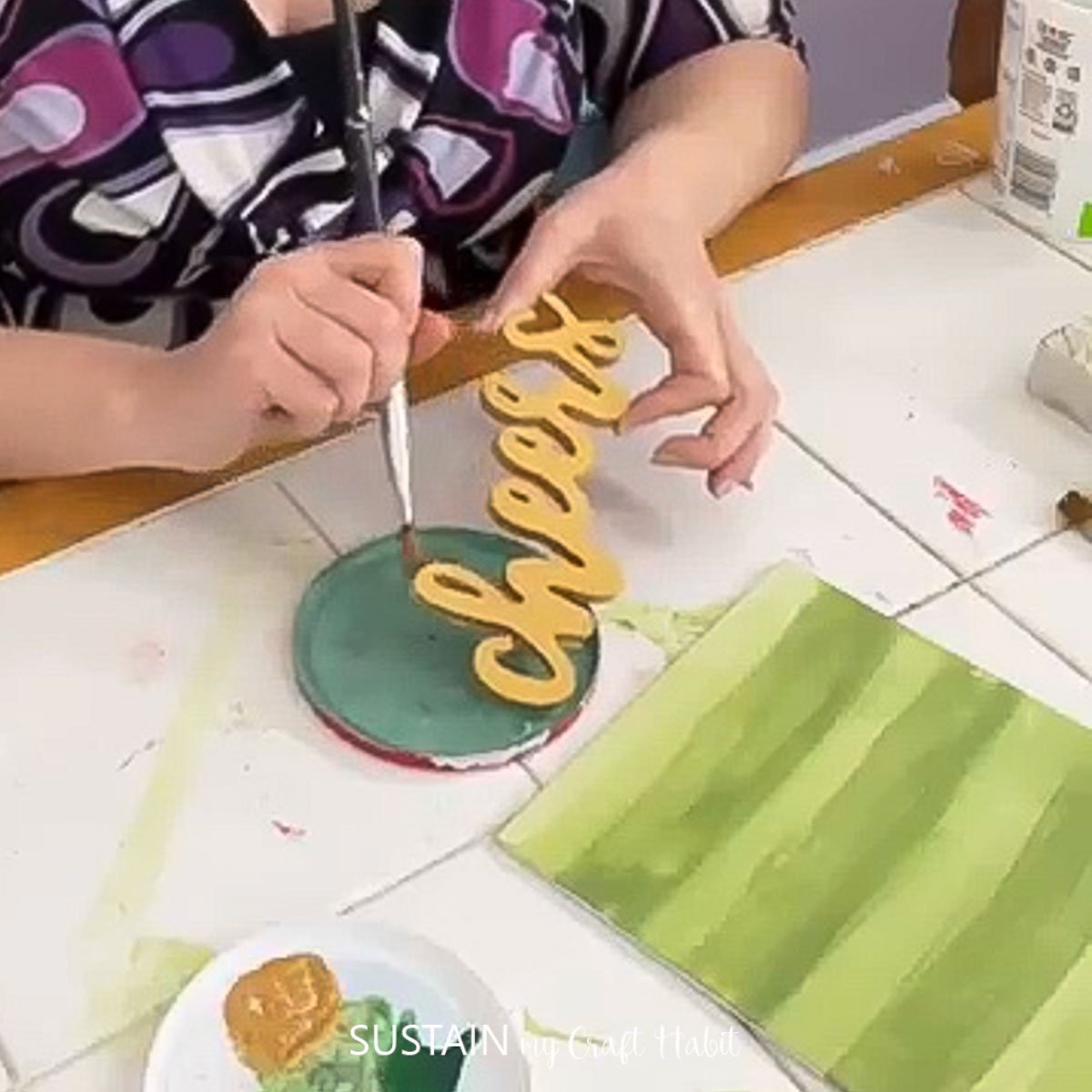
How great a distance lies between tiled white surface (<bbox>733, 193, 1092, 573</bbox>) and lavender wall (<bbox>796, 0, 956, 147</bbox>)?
0.57 m

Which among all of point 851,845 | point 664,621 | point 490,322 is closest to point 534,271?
point 490,322

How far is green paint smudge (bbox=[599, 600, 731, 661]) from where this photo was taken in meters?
0.77

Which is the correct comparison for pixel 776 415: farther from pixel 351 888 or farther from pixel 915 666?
pixel 351 888

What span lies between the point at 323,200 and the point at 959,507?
28cm

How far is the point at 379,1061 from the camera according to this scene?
646 millimetres

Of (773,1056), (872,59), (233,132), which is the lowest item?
(872,59)

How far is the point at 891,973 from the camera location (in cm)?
67

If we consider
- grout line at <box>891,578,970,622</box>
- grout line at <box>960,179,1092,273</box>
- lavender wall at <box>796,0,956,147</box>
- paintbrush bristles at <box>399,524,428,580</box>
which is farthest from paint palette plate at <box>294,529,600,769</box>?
lavender wall at <box>796,0,956,147</box>

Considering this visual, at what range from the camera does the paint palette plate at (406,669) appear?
2.40ft

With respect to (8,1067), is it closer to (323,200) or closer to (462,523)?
(462,523)

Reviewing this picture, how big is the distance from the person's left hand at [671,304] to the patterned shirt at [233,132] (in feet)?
0.25

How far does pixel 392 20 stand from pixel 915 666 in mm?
330

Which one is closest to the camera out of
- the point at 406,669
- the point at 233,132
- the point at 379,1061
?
the point at 379,1061

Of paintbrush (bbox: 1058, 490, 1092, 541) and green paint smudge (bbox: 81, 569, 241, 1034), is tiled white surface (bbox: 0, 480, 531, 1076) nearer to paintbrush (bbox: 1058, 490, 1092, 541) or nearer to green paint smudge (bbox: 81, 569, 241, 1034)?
green paint smudge (bbox: 81, 569, 241, 1034)
